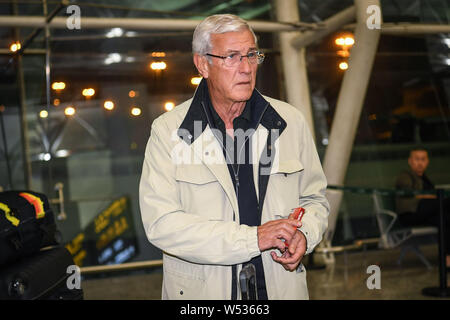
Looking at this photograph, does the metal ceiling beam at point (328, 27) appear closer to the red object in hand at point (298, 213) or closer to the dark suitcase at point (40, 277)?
the dark suitcase at point (40, 277)

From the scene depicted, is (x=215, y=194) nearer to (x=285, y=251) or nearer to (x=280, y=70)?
(x=285, y=251)

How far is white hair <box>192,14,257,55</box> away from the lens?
216 centimetres

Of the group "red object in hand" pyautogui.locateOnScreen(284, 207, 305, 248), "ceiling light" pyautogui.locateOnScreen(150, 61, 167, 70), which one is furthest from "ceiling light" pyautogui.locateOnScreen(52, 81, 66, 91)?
"red object in hand" pyautogui.locateOnScreen(284, 207, 305, 248)

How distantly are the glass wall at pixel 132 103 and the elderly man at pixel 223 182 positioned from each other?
611 cm

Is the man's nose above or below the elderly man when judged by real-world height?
above

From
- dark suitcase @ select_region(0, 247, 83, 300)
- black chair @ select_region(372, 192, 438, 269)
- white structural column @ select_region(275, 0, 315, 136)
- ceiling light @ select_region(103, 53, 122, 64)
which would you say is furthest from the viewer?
ceiling light @ select_region(103, 53, 122, 64)

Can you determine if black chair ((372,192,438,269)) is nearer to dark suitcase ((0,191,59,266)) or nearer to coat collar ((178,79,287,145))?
dark suitcase ((0,191,59,266))

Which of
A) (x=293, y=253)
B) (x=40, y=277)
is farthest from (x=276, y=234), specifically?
(x=40, y=277)

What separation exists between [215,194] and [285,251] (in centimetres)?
30

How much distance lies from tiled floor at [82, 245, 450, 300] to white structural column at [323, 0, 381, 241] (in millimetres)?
634

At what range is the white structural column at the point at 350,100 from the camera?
696 cm

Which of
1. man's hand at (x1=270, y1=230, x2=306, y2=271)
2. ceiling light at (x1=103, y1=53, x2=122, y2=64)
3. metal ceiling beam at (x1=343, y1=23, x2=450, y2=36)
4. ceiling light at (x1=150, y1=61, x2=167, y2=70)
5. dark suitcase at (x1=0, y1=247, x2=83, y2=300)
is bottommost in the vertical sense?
dark suitcase at (x1=0, y1=247, x2=83, y2=300)

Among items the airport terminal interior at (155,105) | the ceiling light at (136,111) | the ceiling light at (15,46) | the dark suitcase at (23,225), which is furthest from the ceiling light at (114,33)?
the dark suitcase at (23,225)
